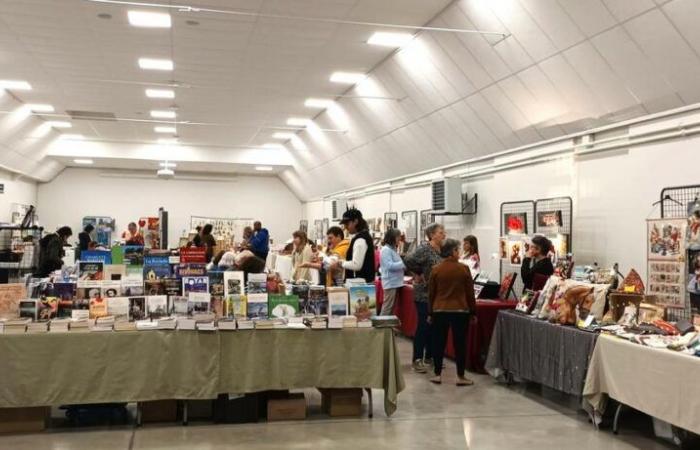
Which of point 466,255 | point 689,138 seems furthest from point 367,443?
point 466,255

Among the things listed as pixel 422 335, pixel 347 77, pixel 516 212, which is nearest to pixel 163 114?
pixel 347 77

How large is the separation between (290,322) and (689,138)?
11.2 ft

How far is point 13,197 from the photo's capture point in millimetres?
17594

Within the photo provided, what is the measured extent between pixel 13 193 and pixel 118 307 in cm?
1456

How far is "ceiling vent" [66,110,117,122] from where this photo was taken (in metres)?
13.4

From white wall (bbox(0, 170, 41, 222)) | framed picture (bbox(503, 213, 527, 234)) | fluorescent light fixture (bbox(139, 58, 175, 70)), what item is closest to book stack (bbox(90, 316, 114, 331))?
framed picture (bbox(503, 213, 527, 234))

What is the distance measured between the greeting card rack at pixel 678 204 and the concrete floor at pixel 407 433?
2.78 ft

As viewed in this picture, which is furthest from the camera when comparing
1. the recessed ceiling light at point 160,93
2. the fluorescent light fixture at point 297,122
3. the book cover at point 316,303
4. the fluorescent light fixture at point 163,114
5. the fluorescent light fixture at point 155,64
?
the fluorescent light fixture at point 297,122

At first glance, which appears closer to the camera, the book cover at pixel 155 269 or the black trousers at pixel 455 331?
the book cover at pixel 155 269

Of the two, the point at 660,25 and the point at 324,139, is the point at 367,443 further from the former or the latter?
the point at 324,139

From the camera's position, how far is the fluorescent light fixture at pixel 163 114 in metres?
13.1

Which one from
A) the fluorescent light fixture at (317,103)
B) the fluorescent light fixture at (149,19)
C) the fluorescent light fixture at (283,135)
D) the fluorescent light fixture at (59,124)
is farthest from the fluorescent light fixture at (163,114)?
the fluorescent light fixture at (149,19)

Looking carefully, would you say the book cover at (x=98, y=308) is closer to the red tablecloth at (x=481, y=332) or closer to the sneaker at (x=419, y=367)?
the sneaker at (x=419, y=367)

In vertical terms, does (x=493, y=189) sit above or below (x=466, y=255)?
above
